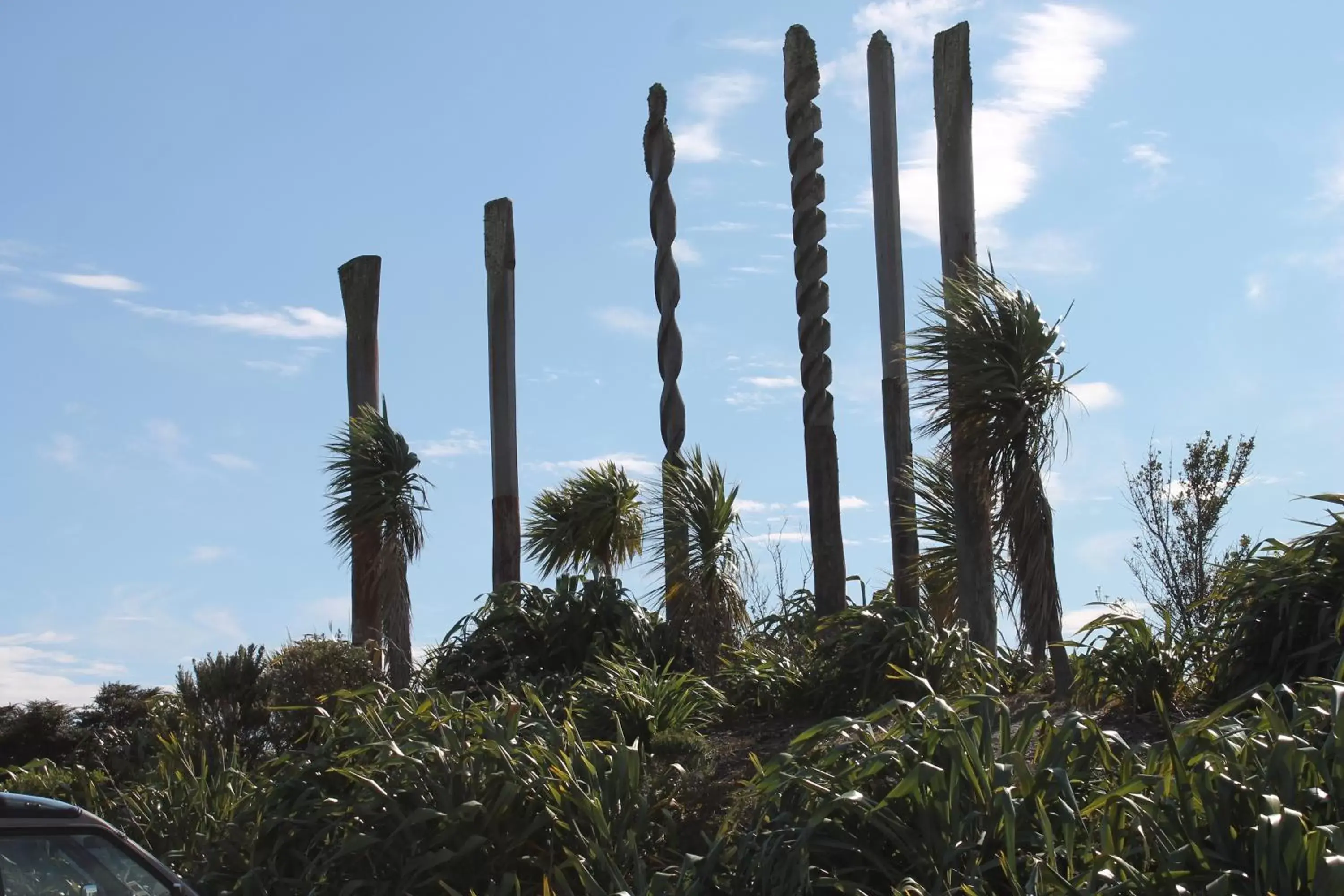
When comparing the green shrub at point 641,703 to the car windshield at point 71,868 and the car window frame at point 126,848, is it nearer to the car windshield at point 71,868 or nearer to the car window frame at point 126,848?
the car window frame at point 126,848

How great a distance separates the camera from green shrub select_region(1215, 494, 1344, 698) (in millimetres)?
8867

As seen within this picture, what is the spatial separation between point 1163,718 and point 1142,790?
0.35 metres

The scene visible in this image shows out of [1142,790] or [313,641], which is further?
[313,641]

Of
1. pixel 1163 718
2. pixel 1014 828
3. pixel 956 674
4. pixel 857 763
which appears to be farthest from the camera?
pixel 956 674

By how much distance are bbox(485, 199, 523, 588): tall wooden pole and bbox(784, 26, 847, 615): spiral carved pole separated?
12.4 feet

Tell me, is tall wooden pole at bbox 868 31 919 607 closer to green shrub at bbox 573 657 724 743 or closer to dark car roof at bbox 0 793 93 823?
green shrub at bbox 573 657 724 743

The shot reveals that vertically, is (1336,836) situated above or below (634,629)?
below

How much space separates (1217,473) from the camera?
932 inches

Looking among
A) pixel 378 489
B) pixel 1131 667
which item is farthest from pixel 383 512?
pixel 1131 667

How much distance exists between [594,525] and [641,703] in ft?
19.8

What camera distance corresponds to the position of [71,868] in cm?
591

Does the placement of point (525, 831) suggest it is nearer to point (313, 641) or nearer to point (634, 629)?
point (634, 629)

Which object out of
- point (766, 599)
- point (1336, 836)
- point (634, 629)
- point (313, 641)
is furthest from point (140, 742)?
point (1336, 836)

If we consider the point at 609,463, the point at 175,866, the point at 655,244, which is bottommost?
the point at 175,866
